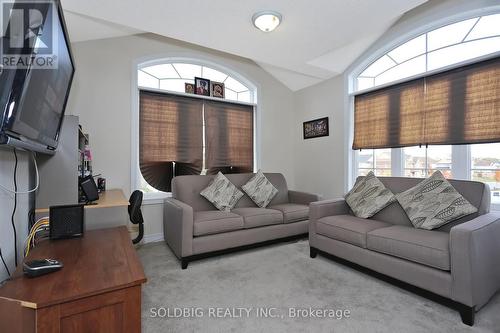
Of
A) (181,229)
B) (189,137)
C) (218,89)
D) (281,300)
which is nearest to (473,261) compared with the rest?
(281,300)

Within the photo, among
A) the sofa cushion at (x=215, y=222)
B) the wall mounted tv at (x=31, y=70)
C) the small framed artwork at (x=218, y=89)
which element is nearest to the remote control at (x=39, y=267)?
the wall mounted tv at (x=31, y=70)

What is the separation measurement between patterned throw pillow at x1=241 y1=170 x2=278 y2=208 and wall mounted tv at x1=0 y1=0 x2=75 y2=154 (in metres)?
2.39

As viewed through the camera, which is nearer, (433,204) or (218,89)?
(433,204)

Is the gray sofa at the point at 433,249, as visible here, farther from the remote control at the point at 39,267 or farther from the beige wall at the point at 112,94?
the beige wall at the point at 112,94

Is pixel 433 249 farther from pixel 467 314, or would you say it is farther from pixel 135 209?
pixel 135 209

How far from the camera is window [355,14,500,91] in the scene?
2.57 metres

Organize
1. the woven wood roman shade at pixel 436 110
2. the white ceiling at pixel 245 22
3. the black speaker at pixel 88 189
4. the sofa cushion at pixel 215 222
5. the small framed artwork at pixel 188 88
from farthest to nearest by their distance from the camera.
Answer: the small framed artwork at pixel 188 88 → the sofa cushion at pixel 215 222 → the woven wood roman shade at pixel 436 110 → the white ceiling at pixel 245 22 → the black speaker at pixel 88 189

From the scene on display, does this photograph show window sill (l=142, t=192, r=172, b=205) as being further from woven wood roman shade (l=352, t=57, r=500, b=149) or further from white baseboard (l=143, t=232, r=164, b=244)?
woven wood roman shade (l=352, t=57, r=500, b=149)

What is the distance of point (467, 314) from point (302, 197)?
222 centimetres

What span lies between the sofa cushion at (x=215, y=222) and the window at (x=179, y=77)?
197cm

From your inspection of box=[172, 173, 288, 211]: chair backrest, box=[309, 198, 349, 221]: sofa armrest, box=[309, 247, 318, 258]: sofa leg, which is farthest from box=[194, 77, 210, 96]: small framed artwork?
box=[309, 247, 318, 258]: sofa leg

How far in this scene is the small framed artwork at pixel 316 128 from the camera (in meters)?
4.19

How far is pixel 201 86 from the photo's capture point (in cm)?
387

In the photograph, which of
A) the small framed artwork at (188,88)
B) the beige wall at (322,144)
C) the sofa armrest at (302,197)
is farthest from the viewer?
the beige wall at (322,144)
